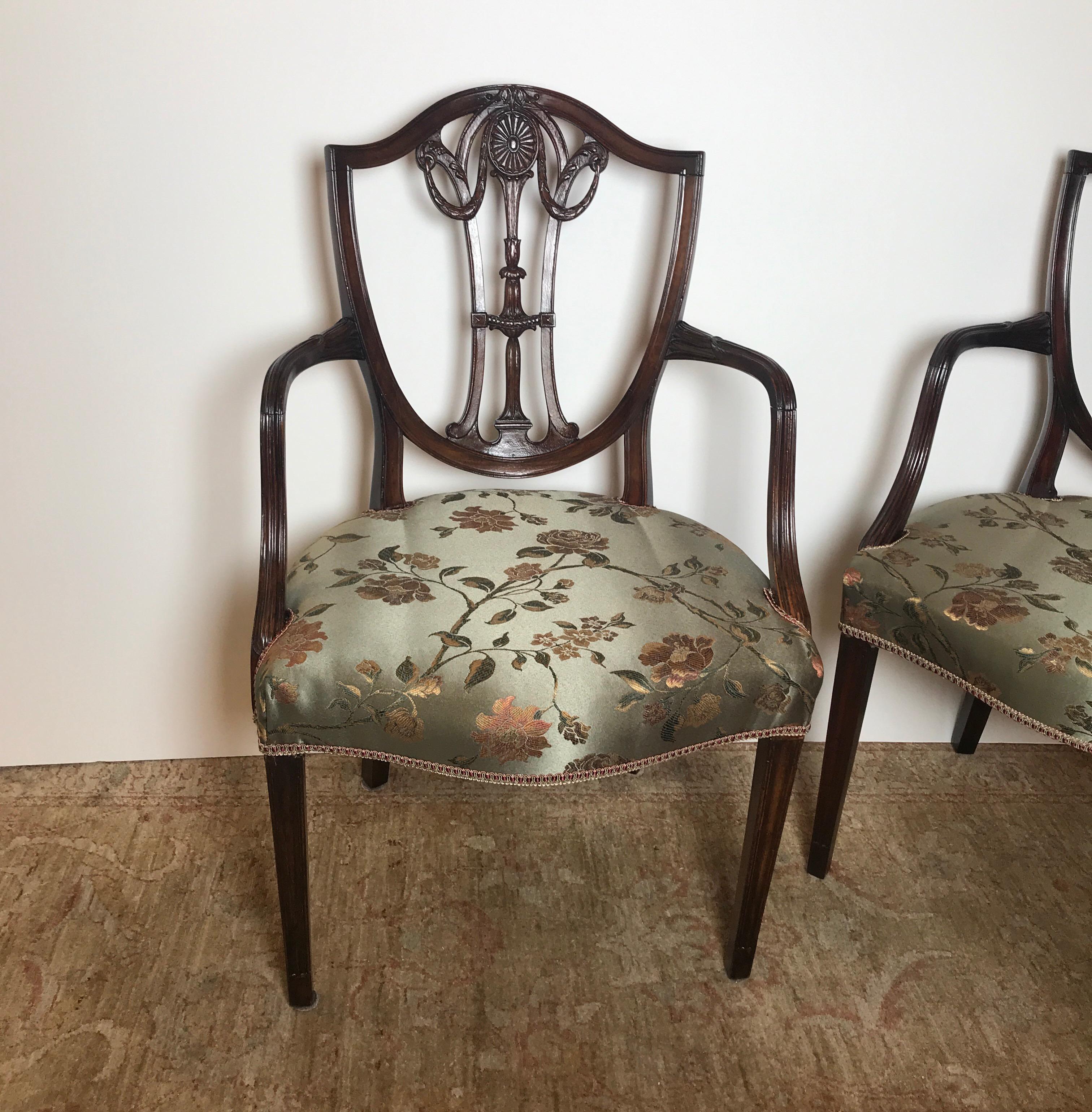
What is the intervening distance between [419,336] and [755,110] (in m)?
0.60

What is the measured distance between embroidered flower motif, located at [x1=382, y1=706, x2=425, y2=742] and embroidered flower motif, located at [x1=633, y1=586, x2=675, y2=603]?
0.30 meters

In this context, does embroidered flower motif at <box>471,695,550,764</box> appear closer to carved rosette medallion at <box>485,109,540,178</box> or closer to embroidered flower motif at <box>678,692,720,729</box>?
embroidered flower motif at <box>678,692,720,729</box>

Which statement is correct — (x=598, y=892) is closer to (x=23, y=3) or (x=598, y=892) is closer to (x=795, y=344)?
(x=795, y=344)

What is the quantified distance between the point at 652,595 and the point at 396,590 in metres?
0.30

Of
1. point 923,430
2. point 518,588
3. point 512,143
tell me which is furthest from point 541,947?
point 512,143

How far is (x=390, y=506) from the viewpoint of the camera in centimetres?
143

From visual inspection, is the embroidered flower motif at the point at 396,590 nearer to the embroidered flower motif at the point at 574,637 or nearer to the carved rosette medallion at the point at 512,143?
the embroidered flower motif at the point at 574,637

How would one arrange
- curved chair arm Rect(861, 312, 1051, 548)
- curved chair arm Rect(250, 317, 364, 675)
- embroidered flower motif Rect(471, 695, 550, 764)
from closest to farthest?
1. embroidered flower motif Rect(471, 695, 550, 764)
2. curved chair arm Rect(250, 317, 364, 675)
3. curved chair arm Rect(861, 312, 1051, 548)

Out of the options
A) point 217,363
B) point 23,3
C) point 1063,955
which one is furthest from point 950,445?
point 23,3

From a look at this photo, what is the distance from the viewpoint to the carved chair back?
1343mm

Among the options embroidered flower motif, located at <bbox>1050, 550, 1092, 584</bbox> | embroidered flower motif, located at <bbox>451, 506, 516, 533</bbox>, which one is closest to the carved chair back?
embroidered flower motif, located at <bbox>451, 506, 516, 533</bbox>

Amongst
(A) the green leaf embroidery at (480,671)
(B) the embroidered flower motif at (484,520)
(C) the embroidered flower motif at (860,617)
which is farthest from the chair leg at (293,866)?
(C) the embroidered flower motif at (860,617)

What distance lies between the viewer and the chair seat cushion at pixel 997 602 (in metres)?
1.14

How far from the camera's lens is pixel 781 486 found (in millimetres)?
1296
